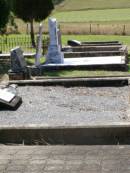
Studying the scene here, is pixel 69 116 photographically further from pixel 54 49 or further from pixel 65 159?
pixel 54 49

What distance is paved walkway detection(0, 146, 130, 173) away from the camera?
5.88 m

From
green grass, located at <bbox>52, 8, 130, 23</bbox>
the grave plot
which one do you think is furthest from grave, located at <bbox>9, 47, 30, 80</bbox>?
green grass, located at <bbox>52, 8, 130, 23</bbox>

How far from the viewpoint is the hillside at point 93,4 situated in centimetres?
7397

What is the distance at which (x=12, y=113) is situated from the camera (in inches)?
378

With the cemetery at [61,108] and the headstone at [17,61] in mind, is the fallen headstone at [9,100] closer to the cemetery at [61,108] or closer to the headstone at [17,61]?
the cemetery at [61,108]

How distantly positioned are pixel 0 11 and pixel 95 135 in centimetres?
1276

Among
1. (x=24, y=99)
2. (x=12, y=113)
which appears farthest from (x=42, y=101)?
(x=12, y=113)

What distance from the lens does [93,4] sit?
255ft

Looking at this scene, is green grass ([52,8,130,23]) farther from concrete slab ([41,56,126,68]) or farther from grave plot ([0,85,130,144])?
grave plot ([0,85,130,144])

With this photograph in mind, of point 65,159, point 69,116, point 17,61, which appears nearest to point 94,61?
point 17,61

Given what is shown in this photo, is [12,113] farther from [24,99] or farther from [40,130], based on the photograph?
[40,130]

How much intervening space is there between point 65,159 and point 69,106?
3.95m

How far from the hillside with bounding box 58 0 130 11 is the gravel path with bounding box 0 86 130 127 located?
61572mm

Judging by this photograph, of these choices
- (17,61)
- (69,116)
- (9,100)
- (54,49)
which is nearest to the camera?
(69,116)
